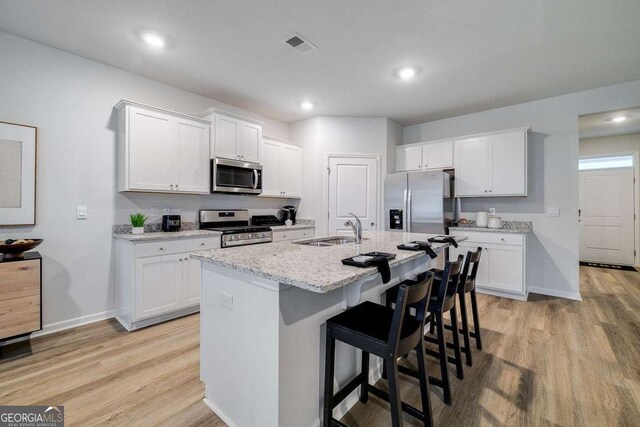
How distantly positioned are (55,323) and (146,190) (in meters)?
1.51

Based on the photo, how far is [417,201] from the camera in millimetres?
4305

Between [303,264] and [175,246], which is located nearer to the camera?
[303,264]

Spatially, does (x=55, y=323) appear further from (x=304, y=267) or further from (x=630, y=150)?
(x=630, y=150)

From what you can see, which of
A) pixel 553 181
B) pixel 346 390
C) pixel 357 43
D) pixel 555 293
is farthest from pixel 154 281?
pixel 553 181

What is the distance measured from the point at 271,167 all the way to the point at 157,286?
231 cm

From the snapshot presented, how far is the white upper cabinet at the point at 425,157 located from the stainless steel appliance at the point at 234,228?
8.60 ft

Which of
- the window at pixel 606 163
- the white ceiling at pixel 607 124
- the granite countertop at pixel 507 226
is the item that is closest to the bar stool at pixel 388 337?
the granite countertop at pixel 507 226

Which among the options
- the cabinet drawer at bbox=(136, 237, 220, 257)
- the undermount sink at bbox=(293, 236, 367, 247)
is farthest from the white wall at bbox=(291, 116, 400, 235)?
the undermount sink at bbox=(293, 236, 367, 247)

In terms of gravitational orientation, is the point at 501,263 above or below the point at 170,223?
below

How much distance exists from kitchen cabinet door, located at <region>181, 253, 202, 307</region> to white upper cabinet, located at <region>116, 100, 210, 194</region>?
853mm

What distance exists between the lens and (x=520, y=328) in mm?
Result: 2879

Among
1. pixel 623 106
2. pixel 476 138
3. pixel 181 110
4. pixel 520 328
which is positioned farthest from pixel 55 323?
pixel 623 106

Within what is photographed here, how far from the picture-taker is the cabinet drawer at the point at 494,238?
3697 mm

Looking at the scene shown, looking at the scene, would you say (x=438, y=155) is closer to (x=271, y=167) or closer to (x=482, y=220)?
(x=482, y=220)
